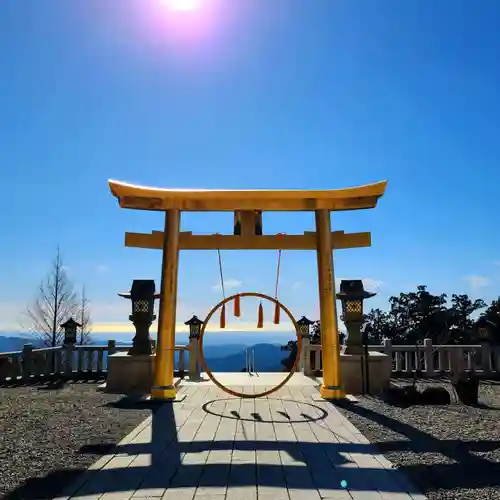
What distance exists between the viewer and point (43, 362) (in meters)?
12.2

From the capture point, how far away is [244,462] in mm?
4211

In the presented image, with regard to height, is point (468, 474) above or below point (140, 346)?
below

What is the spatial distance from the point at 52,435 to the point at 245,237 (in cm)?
407

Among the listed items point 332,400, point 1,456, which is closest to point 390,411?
point 332,400

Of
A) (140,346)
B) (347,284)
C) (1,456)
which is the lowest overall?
(1,456)

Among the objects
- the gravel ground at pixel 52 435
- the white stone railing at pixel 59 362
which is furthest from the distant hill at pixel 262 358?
the gravel ground at pixel 52 435

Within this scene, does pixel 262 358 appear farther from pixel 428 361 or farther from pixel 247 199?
pixel 247 199

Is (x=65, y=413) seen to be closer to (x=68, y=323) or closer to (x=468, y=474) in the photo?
(x=468, y=474)

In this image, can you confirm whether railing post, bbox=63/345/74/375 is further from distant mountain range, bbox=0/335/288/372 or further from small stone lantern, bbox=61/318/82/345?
distant mountain range, bbox=0/335/288/372

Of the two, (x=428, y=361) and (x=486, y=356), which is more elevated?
(x=486, y=356)

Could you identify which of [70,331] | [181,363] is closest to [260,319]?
[181,363]

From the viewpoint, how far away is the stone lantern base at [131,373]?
31.1 ft

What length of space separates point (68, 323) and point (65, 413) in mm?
6594

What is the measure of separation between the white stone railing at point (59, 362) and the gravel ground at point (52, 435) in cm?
248
